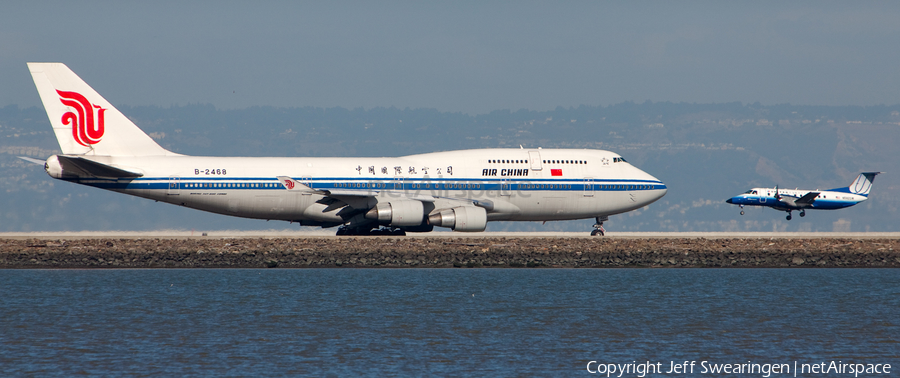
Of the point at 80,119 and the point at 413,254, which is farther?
the point at 80,119

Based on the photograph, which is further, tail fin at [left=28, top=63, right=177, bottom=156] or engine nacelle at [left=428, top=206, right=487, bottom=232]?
tail fin at [left=28, top=63, right=177, bottom=156]

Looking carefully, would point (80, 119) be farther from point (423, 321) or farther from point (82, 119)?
point (423, 321)

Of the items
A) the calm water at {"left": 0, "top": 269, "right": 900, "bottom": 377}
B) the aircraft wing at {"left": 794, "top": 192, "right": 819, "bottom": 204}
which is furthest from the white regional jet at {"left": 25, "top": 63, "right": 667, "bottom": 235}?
the aircraft wing at {"left": 794, "top": 192, "right": 819, "bottom": 204}

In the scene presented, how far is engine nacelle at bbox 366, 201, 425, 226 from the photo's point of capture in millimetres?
42844

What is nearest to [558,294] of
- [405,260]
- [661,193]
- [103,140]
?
[405,260]

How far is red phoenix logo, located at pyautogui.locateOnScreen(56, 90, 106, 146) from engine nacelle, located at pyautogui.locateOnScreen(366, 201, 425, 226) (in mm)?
13936

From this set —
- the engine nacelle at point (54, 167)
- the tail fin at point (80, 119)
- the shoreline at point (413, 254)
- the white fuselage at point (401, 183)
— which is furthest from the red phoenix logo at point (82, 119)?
the shoreline at point (413, 254)

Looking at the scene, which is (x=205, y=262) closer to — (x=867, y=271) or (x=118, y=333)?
(x=118, y=333)

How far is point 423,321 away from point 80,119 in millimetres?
24756

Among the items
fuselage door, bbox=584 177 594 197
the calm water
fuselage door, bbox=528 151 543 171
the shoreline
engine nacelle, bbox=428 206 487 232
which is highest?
fuselage door, bbox=528 151 543 171

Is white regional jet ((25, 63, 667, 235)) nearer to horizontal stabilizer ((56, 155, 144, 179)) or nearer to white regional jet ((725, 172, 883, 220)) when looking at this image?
horizontal stabilizer ((56, 155, 144, 179))

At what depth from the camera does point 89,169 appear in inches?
1645

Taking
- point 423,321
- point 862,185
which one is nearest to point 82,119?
point 423,321

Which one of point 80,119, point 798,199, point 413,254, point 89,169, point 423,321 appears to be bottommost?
point 423,321
